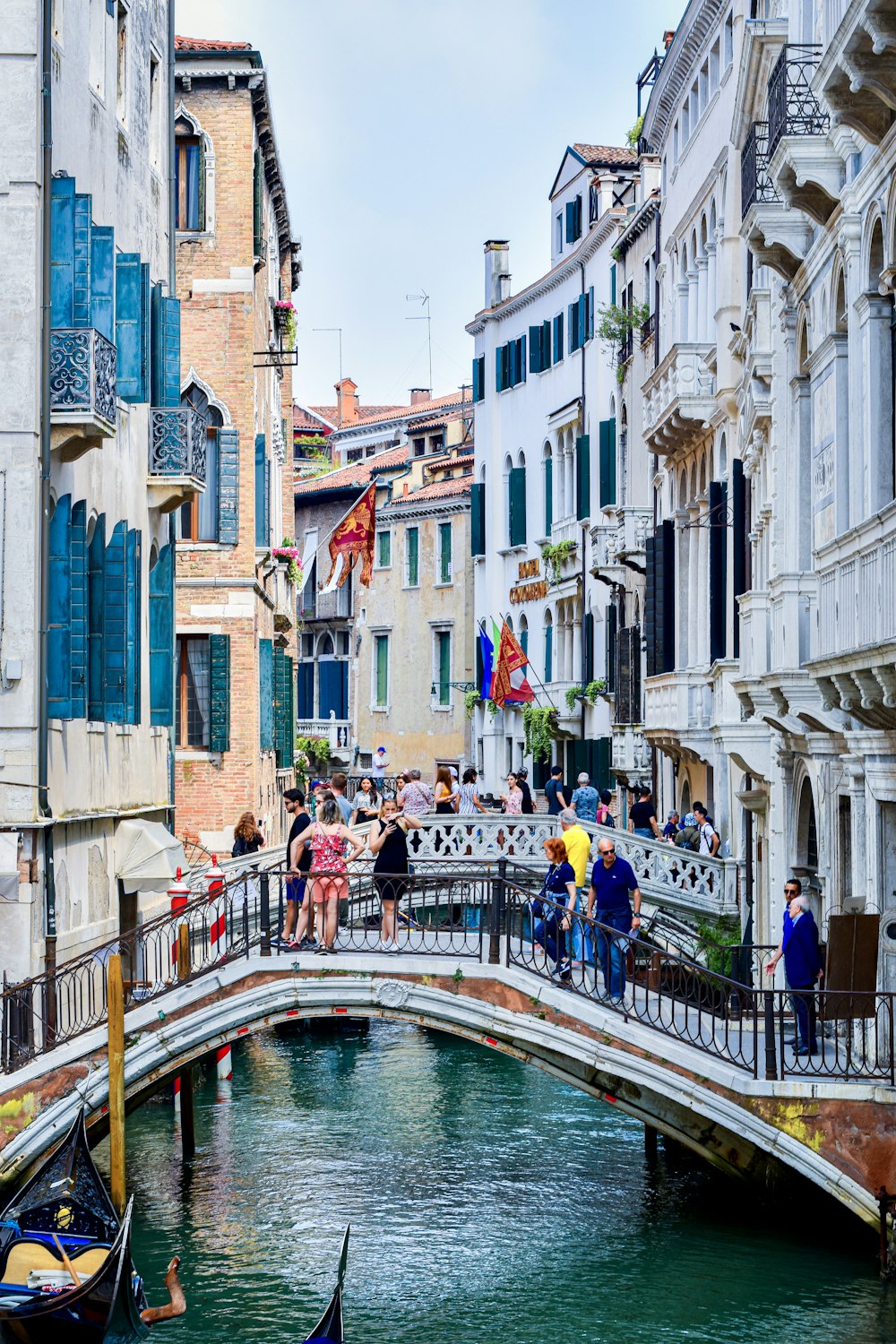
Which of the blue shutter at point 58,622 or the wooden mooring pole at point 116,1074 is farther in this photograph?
the blue shutter at point 58,622

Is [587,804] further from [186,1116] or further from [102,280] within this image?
[102,280]

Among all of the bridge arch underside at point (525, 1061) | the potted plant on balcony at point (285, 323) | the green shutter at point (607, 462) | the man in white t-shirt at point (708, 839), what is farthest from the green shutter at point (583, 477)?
the bridge arch underside at point (525, 1061)

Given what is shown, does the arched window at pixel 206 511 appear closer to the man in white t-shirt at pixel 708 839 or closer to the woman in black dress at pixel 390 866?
the man in white t-shirt at pixel 708 839

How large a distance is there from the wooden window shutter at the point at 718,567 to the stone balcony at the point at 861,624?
25.8 feet

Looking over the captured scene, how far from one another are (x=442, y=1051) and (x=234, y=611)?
624 cm

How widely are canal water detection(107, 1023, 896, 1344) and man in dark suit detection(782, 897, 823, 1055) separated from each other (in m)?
1.51

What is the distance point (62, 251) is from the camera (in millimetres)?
Result: 17047

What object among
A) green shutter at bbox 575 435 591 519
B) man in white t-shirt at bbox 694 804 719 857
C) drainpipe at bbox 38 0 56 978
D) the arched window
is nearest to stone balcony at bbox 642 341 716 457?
man in white t-shirt at bbox 694 804 719 857

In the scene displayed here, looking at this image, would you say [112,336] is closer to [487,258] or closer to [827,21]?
[827,21]

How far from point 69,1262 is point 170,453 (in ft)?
32.7

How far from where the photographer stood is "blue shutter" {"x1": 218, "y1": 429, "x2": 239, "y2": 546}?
2617 centimetres

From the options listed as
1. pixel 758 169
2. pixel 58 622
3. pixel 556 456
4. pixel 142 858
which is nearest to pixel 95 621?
pixel 58 622

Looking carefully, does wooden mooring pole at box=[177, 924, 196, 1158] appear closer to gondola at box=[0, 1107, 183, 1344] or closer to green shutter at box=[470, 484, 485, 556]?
gondola at box=[0, 1107, 183, 1344]

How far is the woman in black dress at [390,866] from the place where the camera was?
16.2 metres
